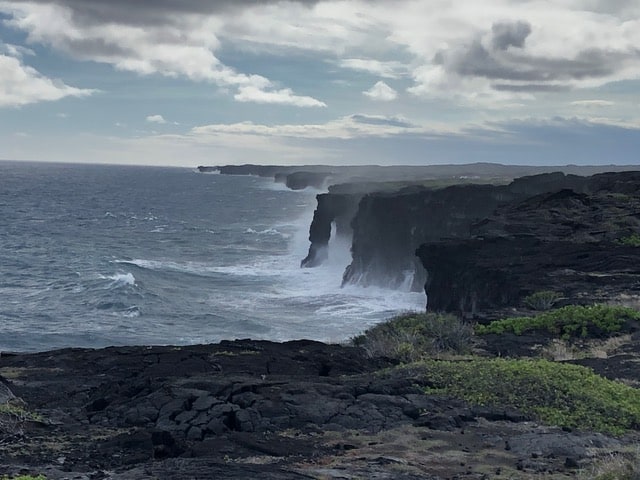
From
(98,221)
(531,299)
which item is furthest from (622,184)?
(98,221)

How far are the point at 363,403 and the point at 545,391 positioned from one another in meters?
2.73

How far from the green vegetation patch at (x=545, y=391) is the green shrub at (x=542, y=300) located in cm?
848

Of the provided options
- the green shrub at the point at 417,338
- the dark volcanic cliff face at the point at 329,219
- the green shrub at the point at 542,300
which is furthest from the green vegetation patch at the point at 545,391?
the dark volcanic cliff face at the point at 329,219

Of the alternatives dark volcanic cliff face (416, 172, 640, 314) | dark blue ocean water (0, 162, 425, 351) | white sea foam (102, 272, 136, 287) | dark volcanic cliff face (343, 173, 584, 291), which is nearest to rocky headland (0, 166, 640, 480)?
dark volcanic cliff face (416, 172, 640, 314)

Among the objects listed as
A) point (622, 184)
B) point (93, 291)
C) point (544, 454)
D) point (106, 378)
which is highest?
point (622, 184)

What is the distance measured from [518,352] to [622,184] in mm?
27106

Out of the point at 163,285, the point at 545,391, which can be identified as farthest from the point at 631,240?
the point at 163,285

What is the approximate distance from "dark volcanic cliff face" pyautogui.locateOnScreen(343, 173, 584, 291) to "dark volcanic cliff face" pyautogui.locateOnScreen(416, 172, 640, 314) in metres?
18.1

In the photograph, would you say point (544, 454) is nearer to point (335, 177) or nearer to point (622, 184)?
point (622, 184)

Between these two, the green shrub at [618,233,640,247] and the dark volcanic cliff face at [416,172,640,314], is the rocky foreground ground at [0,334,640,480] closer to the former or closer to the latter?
the dark volcanic cliff face at [416,172,640,314]

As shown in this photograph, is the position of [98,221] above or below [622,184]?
below

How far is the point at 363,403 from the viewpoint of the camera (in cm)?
1109

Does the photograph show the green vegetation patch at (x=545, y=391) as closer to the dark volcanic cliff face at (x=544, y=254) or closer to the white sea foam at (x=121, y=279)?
the dark volcanic cliff face at (x=544, y=254)

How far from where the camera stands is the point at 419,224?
201ft
